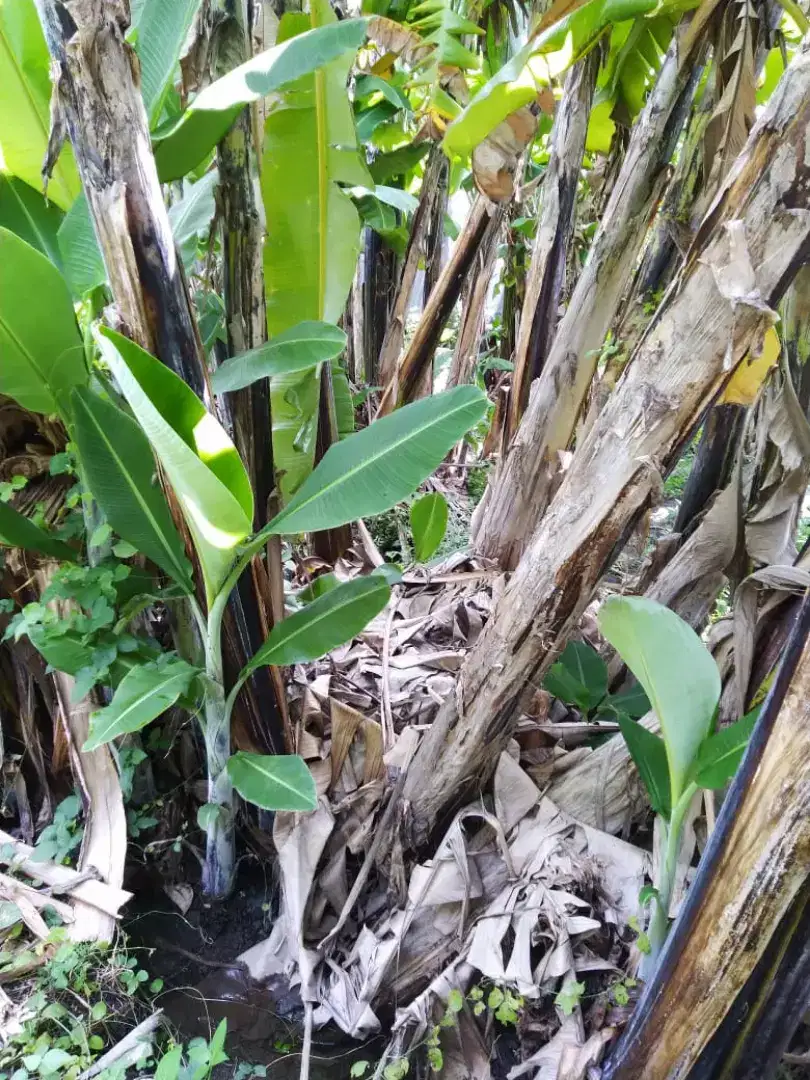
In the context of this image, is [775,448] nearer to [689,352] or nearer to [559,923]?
[689,352]

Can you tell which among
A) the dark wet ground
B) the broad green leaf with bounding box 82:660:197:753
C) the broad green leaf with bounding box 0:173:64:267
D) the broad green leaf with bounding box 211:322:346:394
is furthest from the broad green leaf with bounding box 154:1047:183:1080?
the broad green leaf with bounding box 0:173:64:267

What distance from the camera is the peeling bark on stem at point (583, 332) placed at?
0.86m

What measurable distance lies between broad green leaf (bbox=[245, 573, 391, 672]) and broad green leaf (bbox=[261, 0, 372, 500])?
0.27 meters

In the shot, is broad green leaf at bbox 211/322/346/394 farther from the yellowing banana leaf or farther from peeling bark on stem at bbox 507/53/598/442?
peeling bark on stem at bbox 507/53/598/442

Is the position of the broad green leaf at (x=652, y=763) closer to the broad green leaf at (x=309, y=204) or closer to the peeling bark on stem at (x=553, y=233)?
the broad green leaf at (x=309, y=204)

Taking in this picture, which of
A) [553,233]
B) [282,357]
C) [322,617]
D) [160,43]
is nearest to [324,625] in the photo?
[322,617]

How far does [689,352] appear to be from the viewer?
1.65ft

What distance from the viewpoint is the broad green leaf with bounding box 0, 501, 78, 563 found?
29.6 inches

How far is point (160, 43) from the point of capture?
662 mm

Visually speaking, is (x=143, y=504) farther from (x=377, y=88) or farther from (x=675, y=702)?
(x=377, y=88)

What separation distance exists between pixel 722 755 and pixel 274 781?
43cm

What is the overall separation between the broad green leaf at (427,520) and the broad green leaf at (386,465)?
1.54ft

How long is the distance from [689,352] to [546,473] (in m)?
0.67

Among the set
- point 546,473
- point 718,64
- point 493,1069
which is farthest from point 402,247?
point 493,1069
